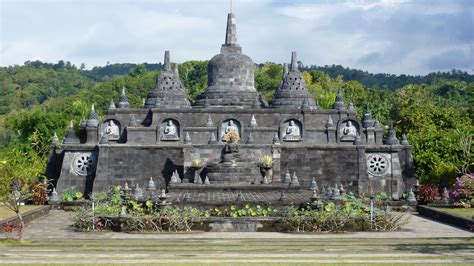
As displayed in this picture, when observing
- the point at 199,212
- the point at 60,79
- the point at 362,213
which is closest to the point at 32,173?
the point at 199,212

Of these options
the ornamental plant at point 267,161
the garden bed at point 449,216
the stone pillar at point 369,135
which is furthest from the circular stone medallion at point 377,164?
the ornamental plant at point 267,161

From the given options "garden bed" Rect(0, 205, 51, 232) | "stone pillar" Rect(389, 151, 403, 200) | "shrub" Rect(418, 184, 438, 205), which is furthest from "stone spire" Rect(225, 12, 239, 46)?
"garden bed" Rect(0, 205, 51, 232)

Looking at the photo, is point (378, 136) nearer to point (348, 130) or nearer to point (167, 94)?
point (348, 130)

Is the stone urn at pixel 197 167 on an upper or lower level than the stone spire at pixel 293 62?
lower

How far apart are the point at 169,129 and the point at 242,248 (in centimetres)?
2194

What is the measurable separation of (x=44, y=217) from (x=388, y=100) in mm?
58994

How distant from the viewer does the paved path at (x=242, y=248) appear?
1744 centimetres

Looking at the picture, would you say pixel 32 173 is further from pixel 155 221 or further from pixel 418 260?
pixel 418 260

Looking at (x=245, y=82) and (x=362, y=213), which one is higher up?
(x=245, y=82)

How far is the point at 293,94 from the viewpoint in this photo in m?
45.3

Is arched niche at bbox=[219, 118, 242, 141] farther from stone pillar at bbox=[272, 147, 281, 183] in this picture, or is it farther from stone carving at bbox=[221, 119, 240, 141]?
stone pillar at bbox=[272, 147, 281, 183]

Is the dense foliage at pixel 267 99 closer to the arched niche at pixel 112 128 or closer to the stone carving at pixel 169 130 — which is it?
the arched niche at pixel 112 128

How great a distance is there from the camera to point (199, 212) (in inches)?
1013

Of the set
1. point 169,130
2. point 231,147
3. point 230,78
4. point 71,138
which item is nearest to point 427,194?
point 231,147
